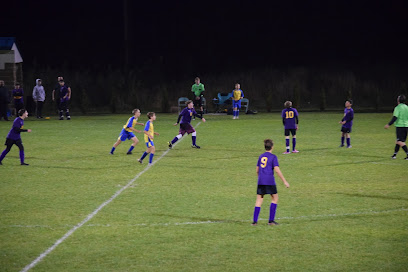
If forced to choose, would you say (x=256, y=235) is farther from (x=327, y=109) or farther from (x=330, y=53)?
(x=330, y=53)

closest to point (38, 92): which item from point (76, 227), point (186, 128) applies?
point (186, 128)

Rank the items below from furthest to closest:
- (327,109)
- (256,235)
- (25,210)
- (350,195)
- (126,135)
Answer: (327,109) → (126,135) → (350,195) → (25,210) → (256,235)

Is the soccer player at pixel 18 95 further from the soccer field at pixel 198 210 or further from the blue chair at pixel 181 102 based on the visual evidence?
the soccer field at pixel 198 210

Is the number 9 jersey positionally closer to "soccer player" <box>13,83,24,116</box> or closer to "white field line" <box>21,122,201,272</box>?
"white field line" <box>21,122,201,272</box>

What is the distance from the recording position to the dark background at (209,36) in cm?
6212

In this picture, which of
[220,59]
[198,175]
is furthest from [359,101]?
[198,175]

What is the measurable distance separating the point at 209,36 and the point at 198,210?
57.9m

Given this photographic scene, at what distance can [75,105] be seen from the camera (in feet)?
153

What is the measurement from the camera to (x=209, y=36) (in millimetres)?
69125

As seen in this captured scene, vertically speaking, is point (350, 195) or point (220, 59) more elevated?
point (220, 59)

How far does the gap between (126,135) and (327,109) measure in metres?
26.3

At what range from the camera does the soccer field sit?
935 centimetres

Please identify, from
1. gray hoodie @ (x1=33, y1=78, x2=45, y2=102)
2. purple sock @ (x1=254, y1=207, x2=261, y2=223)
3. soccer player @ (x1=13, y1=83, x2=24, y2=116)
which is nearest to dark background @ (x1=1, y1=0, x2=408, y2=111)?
gray hoodie @ (x1=33, y1=78, x2=45, y2=102)

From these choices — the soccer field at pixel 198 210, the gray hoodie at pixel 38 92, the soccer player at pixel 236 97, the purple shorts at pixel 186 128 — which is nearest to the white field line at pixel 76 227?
the soccer field at pixel 198 210
